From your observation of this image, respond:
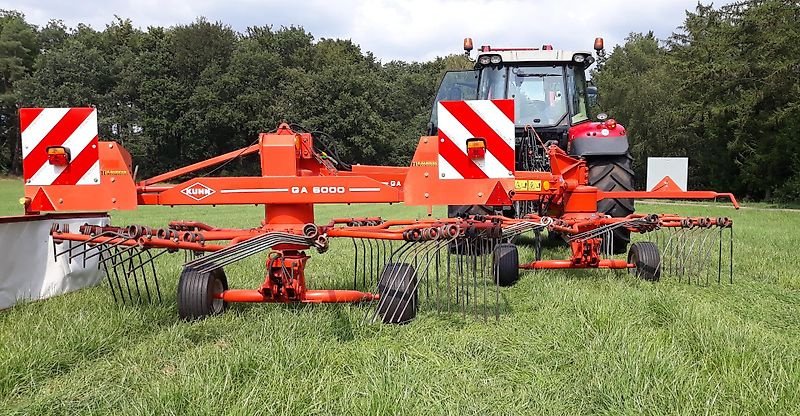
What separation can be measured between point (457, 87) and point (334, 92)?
32.9 metres

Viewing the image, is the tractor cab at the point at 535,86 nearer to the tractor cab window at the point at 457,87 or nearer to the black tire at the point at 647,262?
the tractor cab window at the point at 457,87

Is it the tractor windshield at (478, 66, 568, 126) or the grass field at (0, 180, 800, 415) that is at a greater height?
the tractor windshield at (478, 66, 568, 126)

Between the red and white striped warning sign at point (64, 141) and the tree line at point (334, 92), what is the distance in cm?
2415

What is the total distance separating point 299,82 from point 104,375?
38.7 meters

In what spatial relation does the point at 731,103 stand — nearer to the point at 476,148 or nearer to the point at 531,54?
the point at 531,54

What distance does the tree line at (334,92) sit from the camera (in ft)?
77.7

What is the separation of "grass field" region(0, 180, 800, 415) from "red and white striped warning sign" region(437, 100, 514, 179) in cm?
86

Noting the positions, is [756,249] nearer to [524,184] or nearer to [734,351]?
[524,184]

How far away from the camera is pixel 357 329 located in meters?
3.10

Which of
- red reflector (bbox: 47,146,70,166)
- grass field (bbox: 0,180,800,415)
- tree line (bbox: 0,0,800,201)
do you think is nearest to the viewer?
grass field (bbox: 0,180,800,415)

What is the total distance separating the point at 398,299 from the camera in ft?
10.9

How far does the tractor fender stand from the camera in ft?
19.1

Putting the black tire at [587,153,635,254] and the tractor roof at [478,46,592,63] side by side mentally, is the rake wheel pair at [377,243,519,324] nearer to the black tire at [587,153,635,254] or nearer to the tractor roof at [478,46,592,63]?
the black tire at [587,153,635,254]

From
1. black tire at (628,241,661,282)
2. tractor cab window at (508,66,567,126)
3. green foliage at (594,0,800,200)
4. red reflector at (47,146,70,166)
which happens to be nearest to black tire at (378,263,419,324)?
red reflector at (47,146,70,166)
